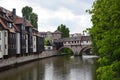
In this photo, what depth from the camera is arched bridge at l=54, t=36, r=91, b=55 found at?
97.0 meters

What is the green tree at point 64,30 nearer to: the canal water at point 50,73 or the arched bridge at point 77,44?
the arched bridge at point 77,44

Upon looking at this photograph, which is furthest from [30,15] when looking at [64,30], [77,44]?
[64,30]

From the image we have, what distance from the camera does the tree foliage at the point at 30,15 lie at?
8962cm

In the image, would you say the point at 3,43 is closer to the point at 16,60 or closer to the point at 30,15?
the point at 16,60

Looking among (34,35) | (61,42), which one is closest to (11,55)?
(34,35)

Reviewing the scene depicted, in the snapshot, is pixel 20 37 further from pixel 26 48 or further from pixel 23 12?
pixel 23 12

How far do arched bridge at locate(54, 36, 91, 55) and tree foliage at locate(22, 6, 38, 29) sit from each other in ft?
56.5

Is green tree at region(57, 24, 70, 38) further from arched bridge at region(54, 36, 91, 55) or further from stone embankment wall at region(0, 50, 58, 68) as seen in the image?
stone embankment wall at region(0, 50, 58, 68)

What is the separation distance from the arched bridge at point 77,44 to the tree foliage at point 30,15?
17236 mm

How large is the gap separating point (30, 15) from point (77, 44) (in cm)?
→ 2074

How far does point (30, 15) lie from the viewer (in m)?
90.0

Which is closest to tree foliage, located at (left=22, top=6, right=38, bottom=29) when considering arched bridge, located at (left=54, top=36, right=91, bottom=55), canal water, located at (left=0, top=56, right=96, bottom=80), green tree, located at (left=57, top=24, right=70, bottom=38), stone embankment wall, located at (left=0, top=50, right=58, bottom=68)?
stone embankment wall, located at (left=0, top=50, right=58, bottom=68)

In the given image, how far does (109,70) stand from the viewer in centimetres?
998

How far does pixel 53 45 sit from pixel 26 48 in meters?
43.8
